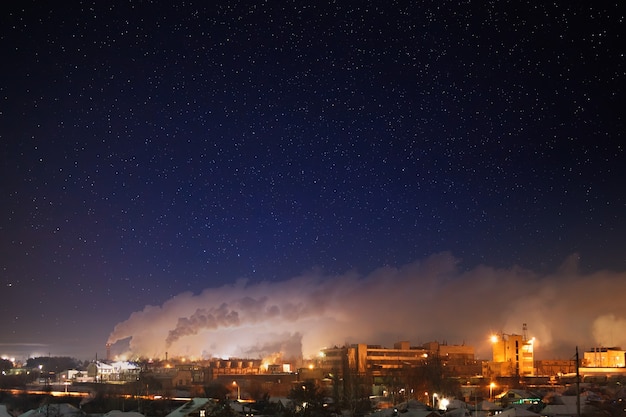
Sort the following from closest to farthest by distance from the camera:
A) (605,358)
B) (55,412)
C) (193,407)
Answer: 1. (193,407)
2. (55,412)
3. (605,358)

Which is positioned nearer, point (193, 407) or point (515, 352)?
point (193, 407)

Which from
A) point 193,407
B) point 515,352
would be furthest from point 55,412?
point 515,352

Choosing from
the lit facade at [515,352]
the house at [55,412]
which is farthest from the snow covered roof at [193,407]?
the lit facade at [515,352]

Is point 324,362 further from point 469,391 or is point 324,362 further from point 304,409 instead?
point 304,409

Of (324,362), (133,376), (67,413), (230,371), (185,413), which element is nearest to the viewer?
(185,413)

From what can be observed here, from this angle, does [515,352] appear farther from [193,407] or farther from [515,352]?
[193,407]

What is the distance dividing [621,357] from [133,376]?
63623mm

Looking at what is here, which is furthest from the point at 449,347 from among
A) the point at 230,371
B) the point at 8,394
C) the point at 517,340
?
the point at 8,394

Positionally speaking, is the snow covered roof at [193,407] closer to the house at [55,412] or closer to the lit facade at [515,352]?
the house at [55,412]

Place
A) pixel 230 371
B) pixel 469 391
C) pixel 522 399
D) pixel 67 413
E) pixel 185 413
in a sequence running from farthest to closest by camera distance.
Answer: pixel 230 371 < pixel 469 391 < pixel 522 399 < pixel 67 413 < pixel 185 413

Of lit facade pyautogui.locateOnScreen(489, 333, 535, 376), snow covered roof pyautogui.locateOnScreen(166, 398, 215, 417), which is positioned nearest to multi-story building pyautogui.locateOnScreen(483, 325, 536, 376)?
lit facade pyautogui.locateOnScreen(489, 333, 535, 376)

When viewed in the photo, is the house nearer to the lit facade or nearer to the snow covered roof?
the snow covered roof

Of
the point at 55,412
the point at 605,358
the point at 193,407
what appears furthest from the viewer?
the point at 605,358

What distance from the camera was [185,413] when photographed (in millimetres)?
42031
